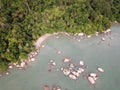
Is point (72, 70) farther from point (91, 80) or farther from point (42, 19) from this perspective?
point (42, 19)

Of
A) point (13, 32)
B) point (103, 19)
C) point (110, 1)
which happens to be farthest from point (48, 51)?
point (110, 1)

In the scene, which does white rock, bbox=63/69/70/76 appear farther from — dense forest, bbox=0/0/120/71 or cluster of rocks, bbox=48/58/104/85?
dense forest, bbox=0/0/120/71

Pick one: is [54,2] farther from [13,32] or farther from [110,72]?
[110,72]

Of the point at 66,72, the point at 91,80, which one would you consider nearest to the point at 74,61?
the point at 66,72

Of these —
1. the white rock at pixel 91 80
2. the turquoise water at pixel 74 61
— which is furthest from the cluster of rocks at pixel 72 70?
the white rock at pixel 91 80

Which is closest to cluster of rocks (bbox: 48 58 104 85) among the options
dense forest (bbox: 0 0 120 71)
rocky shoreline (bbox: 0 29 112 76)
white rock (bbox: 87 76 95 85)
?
white rock (bbox: 87 76 95 85)

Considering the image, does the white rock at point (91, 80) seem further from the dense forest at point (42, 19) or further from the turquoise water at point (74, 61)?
the dense forest at point (42, 19)
